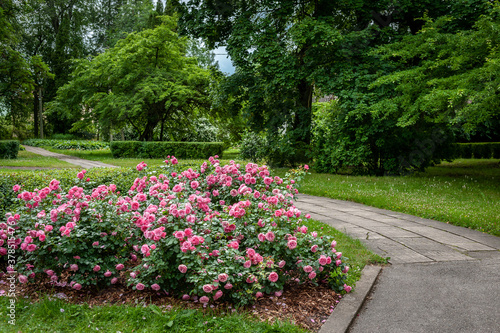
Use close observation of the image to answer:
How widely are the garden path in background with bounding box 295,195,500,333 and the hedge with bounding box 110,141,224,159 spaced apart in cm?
1255

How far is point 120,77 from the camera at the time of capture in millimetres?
18000

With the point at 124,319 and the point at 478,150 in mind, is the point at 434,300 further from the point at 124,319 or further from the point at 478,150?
the point at 478,150

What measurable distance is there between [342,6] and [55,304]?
37.3 feet

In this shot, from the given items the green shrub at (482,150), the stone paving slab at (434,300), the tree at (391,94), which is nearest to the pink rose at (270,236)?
the stone paving slab at (434,300)

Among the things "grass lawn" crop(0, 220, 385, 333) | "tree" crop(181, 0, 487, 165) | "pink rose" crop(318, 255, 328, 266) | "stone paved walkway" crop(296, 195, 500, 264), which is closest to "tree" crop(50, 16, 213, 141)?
"tree" crop(181, 0, 487, 165)

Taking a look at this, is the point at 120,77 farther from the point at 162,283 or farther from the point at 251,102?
the point at 162,283

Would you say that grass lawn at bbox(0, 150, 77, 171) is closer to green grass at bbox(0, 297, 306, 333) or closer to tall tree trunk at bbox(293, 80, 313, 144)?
tall tree trunk at bbox(293, 80, 313, 144)

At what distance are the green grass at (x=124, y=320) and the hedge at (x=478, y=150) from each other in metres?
19.1

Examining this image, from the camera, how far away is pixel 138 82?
1781 cm

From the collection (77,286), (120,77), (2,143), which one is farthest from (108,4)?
(77,286)

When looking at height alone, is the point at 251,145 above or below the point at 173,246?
above

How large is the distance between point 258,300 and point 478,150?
791 inches

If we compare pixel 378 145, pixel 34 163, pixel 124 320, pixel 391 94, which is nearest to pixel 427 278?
pixel 124 320

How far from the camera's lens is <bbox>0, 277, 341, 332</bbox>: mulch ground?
2.45 m
